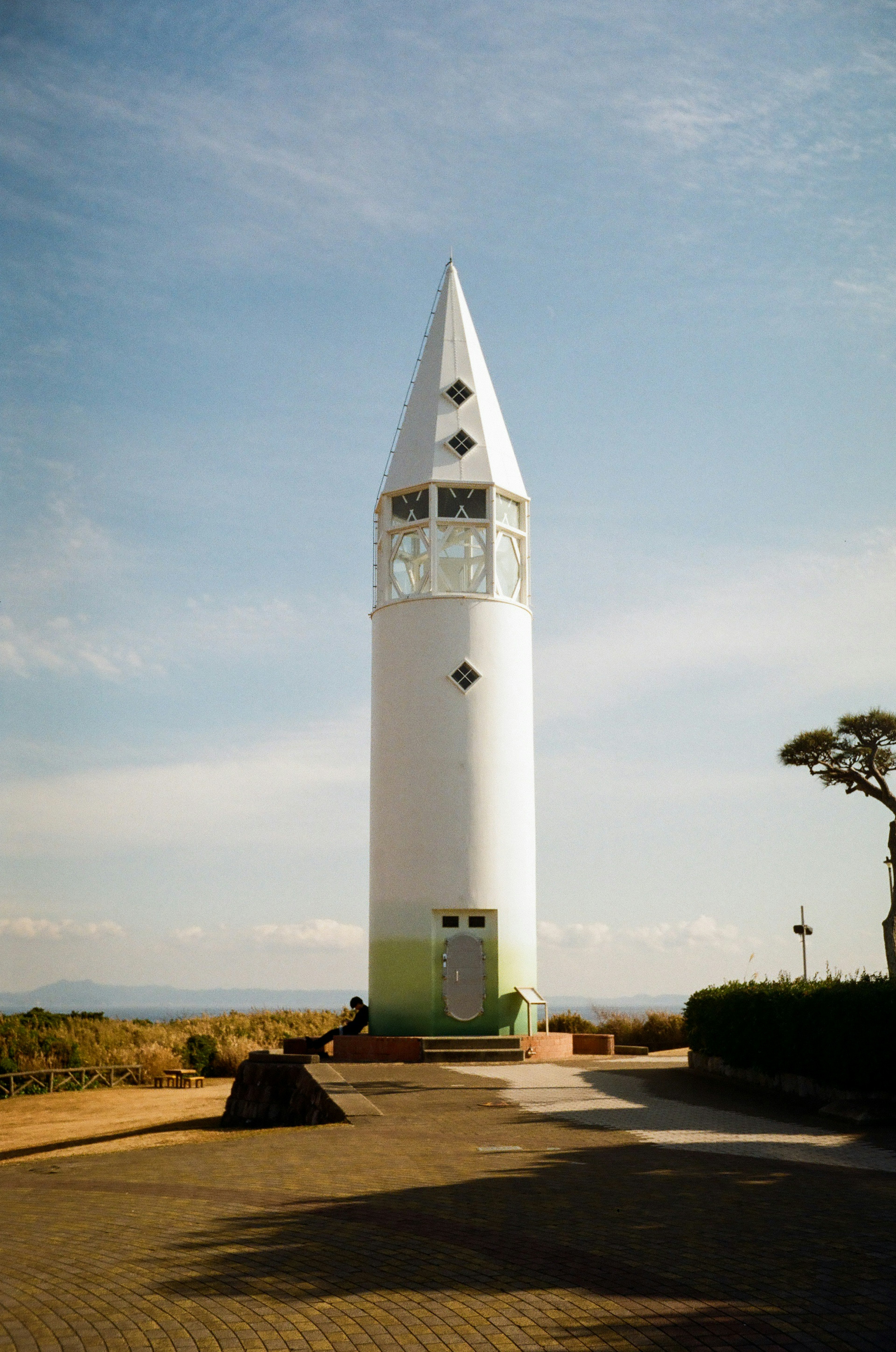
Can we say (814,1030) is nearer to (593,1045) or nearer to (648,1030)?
(593,1045)

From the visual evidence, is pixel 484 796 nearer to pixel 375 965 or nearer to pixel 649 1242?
pixel 375 965

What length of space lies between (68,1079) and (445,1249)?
942 inches

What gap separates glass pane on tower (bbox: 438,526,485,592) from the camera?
27469 millimetres

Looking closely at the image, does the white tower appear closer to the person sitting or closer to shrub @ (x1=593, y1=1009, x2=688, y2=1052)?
the person sitting

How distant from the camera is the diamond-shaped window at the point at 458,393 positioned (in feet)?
92.1

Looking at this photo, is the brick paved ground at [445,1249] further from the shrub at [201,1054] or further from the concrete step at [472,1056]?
the shrub at [201,1054]

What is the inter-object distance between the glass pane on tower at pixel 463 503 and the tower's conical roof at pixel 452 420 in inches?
13.0

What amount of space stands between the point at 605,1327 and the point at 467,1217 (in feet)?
8.77

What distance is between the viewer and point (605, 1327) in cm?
630

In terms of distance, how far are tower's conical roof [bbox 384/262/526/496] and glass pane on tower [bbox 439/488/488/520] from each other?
1.08ft

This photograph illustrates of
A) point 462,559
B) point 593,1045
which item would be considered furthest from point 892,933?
point 462,559

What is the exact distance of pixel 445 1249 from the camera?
25.9ft

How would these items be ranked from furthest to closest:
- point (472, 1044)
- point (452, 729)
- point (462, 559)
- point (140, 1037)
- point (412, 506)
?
point (140, 1037) → point (462, 559) → point (412, 506) → point (452, 729) → point (472, 1044)

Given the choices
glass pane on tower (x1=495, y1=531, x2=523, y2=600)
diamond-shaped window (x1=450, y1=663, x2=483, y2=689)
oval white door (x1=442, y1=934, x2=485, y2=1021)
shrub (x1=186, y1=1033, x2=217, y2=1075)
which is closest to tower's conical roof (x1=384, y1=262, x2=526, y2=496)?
glass pane on tower (x1=495, y1=531, x2=523, y2=600)
